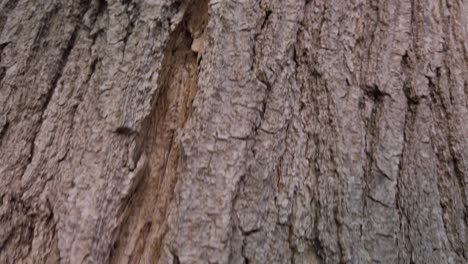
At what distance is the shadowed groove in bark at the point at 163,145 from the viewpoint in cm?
68

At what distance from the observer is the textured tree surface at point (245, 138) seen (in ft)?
2.15

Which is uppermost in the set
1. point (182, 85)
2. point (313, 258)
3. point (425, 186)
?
point (182, 85)

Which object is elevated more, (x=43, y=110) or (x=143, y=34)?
(x=143, y=34)

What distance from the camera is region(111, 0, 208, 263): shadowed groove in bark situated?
676 millimetres

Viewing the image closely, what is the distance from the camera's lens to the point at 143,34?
2.58ft

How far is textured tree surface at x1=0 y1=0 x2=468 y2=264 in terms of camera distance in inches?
25.8

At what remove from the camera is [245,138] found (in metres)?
0.68

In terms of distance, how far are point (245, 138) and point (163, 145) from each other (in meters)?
0.14

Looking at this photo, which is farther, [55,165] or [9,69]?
[9,69]

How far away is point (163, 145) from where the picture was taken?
0.73m

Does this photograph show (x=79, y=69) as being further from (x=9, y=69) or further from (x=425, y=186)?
(x=425, y=186)

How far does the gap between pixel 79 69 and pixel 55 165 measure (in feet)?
0.61

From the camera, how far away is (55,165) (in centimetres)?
73

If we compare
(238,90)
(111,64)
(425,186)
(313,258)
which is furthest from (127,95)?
(425,186)
